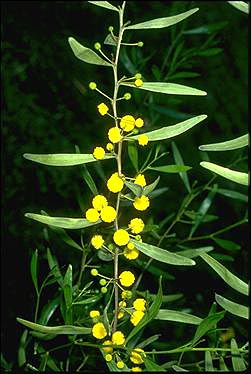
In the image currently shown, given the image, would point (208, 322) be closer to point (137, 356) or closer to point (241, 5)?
point (137, 356)

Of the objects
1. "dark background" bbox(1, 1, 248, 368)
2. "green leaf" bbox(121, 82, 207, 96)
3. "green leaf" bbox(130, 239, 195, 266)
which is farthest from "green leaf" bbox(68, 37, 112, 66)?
"dark background" bbox(1, 1, 248, 368)

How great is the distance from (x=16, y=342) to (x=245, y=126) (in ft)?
2.40

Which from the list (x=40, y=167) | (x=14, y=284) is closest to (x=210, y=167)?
(x=14, y=284)

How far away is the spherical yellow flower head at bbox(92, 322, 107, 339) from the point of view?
1.42 ft

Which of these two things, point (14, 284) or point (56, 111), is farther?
point (56, 111)

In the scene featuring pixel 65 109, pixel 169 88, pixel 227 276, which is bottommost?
pixel 65 109

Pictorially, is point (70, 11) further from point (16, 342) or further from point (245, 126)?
point (16, 342)

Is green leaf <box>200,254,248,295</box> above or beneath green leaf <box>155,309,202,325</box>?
above

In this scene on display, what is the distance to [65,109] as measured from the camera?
1258mm

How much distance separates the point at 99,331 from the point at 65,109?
869 mm

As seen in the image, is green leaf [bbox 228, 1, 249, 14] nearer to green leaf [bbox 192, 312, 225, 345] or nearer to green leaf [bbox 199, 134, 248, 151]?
green leaf [bbox 199, 134, 248, 151]

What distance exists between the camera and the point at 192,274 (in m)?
1.01

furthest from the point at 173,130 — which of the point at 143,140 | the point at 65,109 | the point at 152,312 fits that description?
the point at 65,109

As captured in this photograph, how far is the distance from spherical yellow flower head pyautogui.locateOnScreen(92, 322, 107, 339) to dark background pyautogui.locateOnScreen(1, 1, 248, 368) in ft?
1.90
